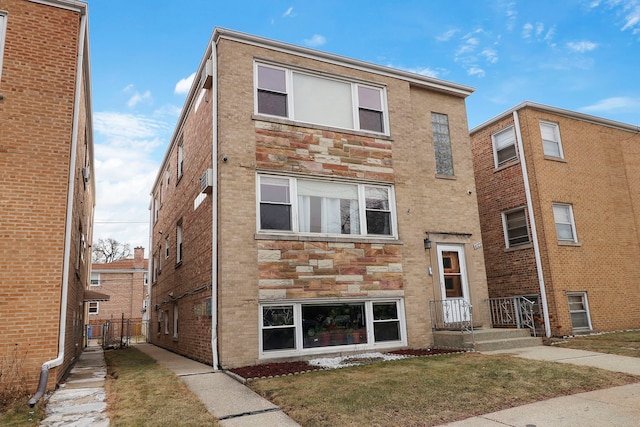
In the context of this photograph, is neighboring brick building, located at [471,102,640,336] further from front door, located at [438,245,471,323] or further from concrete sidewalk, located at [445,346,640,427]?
concrete sidewalk, located at [445,346,640,427]

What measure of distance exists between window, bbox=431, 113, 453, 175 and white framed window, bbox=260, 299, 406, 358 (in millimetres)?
4354

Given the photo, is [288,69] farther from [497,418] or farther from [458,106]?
[497,418]

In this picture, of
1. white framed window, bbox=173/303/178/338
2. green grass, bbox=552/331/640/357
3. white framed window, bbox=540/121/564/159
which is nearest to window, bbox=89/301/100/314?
white framed window, bbox=173/303/178/338

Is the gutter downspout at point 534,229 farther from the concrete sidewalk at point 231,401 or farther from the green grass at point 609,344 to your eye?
the concrete sidewalk at point 231,401

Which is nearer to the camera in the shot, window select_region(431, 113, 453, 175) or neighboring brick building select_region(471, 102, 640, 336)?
window select_region(431, 113, 453, 175)

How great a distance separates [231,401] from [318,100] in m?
7.79

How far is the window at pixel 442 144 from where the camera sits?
13156 mm

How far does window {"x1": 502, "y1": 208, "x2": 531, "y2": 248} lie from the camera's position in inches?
574

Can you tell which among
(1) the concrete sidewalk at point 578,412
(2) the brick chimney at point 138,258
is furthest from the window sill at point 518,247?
(2) the brick chimney at point 138,258

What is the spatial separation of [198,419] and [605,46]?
17203 mm

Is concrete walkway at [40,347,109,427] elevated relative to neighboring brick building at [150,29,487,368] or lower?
lower

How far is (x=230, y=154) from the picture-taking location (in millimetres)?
10078

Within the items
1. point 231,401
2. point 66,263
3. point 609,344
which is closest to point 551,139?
point 609,344

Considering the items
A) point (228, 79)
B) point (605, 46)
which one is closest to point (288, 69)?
point (228, 79)
